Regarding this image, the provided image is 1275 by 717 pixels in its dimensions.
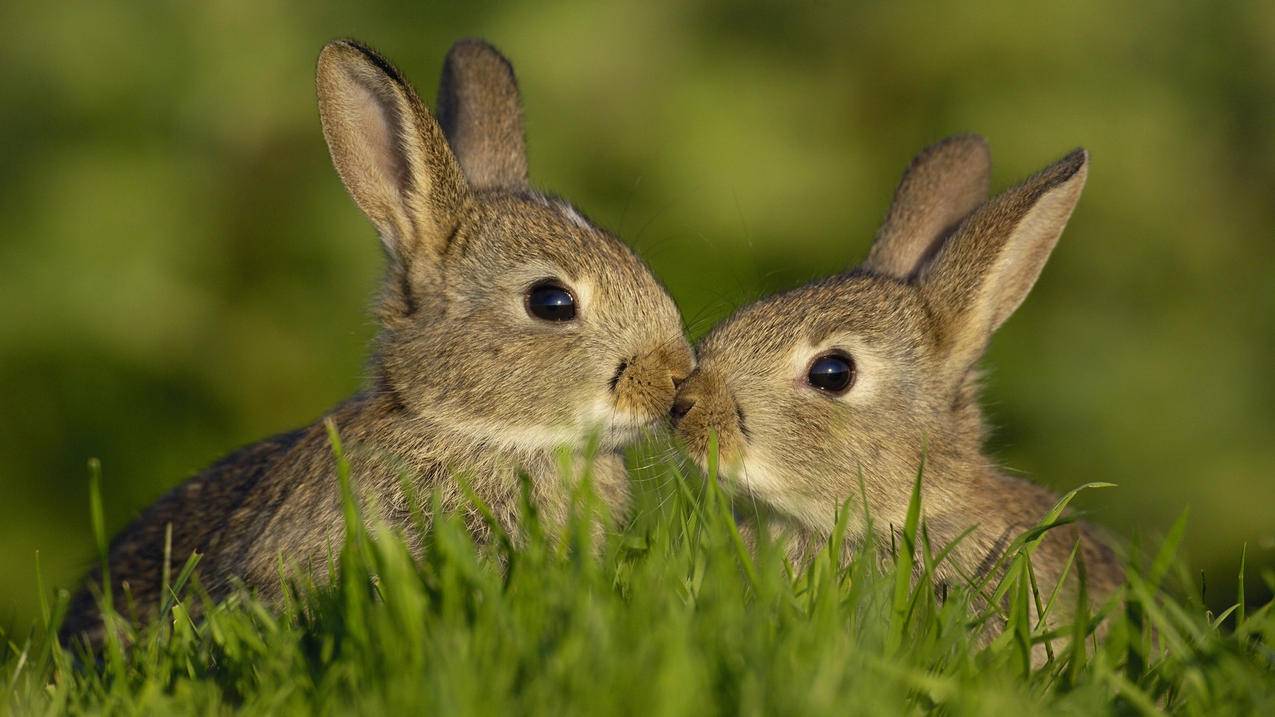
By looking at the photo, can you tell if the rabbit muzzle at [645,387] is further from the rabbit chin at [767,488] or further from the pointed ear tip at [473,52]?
the pointed ear tip at [473,52]

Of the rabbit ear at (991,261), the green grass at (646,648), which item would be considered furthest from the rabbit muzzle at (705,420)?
the rabbit ear at (991,261)

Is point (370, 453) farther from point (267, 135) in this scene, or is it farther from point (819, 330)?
point (267, 135)

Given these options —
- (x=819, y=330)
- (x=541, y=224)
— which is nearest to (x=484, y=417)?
(x=541, y=224)

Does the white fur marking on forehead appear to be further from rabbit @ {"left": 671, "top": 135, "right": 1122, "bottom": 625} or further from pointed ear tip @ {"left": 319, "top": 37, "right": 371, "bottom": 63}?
pointed ear tip @ {"left": 319, "top": 37, "right": 371, "bottom": 63}

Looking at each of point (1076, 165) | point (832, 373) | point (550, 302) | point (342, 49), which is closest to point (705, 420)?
point (832, 373)

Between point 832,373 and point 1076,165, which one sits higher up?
point 1076,165

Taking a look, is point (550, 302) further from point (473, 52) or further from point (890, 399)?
point (473, 52)

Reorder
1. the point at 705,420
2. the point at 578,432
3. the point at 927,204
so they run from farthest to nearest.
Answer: the point at 927,204, the point at 578,432, the point at 705,420
